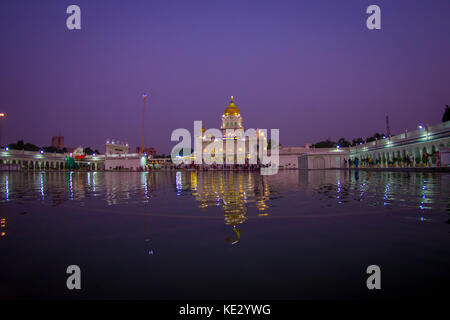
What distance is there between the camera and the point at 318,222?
432cm

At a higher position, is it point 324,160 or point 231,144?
point 231,144

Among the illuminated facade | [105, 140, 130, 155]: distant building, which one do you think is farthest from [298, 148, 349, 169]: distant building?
[105, 140, 130, 155]: distant building

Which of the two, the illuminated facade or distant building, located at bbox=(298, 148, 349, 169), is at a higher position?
the illuminated facade

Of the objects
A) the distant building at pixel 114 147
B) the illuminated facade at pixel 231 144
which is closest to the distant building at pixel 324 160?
the illuminated facade at pixel 231 144

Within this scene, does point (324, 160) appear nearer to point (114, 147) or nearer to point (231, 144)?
point (231, 144)

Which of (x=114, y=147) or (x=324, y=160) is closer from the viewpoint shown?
(x=324, y=160)

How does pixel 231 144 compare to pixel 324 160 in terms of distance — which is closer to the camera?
pixel 324 160

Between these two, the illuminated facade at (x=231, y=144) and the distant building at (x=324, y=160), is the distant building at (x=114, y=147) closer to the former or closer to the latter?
the illuminated facade at (x=231, y=144)

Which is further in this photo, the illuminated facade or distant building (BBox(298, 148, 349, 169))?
the illuminated facade

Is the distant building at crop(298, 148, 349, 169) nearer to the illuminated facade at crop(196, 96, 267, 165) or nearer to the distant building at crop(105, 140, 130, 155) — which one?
the illuminated facade at crop(196, 96, 267, 165)

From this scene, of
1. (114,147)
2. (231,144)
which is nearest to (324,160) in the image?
(231,144)

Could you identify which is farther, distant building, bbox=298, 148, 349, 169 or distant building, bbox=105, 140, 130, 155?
distant building, bbox=105, 140, 130, 155

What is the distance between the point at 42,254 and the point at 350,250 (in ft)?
9.67
